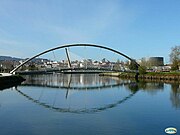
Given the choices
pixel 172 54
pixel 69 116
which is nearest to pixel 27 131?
pixel 69 116

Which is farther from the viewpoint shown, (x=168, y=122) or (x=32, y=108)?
(x=32, y=108)

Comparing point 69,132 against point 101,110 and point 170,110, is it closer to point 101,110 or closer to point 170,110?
point 101,110

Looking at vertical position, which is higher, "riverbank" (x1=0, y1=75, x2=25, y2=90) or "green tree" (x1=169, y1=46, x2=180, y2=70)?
"green tree" (x1=169, y1=46, x2=180, y2=70)

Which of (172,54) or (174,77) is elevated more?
(172,54)

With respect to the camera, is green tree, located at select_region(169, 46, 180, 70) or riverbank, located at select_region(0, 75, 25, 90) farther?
green tree, located at select_region(169, 46, 180, 70)

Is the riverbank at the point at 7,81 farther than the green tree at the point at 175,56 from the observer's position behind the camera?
No

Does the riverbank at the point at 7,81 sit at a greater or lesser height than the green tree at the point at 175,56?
lesser

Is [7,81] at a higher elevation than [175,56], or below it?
below

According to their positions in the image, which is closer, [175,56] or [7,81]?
[7,81]

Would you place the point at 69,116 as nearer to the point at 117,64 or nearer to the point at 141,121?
the point at 141,121

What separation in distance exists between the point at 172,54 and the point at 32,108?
37320 mm

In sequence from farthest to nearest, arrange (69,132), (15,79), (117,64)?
(117,64) < (15,79) < (69,132)

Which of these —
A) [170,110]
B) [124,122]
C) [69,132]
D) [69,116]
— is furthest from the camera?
[170,110]

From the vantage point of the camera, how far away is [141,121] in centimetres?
1241
